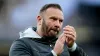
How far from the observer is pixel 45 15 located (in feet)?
9.32

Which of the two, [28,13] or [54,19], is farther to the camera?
[28,13]

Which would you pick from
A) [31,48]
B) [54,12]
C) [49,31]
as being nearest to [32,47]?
[31,48]

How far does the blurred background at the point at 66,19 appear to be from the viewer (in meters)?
5.57

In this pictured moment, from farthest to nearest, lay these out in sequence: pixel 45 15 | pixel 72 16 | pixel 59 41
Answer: pixel 72 16 → pixel 45 15 → pixel 59 41

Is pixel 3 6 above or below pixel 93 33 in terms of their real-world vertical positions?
above

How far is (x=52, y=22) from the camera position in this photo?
275cm

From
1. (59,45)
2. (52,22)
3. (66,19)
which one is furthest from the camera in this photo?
(66,19)

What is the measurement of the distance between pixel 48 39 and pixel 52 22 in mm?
155

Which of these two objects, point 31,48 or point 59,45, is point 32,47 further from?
point 59,45

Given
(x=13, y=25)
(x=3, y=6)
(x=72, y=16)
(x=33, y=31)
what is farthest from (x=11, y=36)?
(x=33, y=31)

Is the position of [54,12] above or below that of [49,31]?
above

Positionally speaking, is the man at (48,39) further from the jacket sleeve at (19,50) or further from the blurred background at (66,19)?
the blurred background at (66,19)

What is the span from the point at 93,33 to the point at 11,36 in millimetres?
1211

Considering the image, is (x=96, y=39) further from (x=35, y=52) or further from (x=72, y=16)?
(x=35, y=52)
